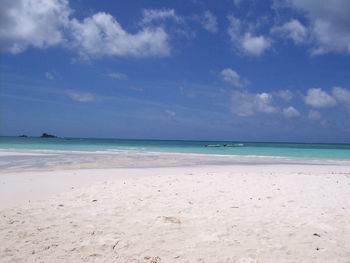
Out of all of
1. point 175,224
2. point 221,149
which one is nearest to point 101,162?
point 175,224

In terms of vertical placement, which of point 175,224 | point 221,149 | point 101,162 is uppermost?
point 175,224

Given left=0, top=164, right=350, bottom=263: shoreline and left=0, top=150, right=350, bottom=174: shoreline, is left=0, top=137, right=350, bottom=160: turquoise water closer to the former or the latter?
left=0, top=150, right=350, bottom=174: shoreline

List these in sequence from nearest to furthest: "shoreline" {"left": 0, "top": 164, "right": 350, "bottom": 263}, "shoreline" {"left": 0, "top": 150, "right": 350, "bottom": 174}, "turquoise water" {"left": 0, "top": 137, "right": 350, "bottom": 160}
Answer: "shoreline" {"left": 0, "top": 164, "right": 350, "bottom": 263} < "shoreline" {"left": 0, "top": 150, "right": 350, "bottom": 174} < "turquoise water" {"left": 0, "top": 137, "right": 350, "bottom": 160}

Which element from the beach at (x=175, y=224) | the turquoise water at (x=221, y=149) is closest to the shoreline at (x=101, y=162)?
the beach at (x=175, y=224)

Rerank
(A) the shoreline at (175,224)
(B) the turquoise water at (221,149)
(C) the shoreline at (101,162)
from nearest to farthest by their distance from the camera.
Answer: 1. (A) the shoreline at (175,224)
2. (C) the shoreline at (101,162)
3. (B) the turquoise water at (221,149)

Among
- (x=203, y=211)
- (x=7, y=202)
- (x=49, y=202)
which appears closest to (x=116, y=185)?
(x=49, y=202)

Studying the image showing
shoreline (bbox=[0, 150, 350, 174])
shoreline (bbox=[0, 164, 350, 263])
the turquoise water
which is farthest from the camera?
the turquoise water

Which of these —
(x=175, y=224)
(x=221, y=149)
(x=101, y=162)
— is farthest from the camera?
(x=221, y=149)

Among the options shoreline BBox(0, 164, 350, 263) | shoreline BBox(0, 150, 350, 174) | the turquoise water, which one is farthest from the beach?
the turquoise water

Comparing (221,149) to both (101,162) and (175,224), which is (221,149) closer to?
(101,162)

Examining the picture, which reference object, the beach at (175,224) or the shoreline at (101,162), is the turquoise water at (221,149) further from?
the beach at (175,224)

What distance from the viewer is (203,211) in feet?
17.5

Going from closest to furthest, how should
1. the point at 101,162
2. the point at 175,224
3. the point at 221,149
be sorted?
the point at 175,224
the point at 101,162
the point at 221,149

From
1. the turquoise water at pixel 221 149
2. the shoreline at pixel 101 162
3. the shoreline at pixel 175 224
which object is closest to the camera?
the shoreline at pixel 175 224
